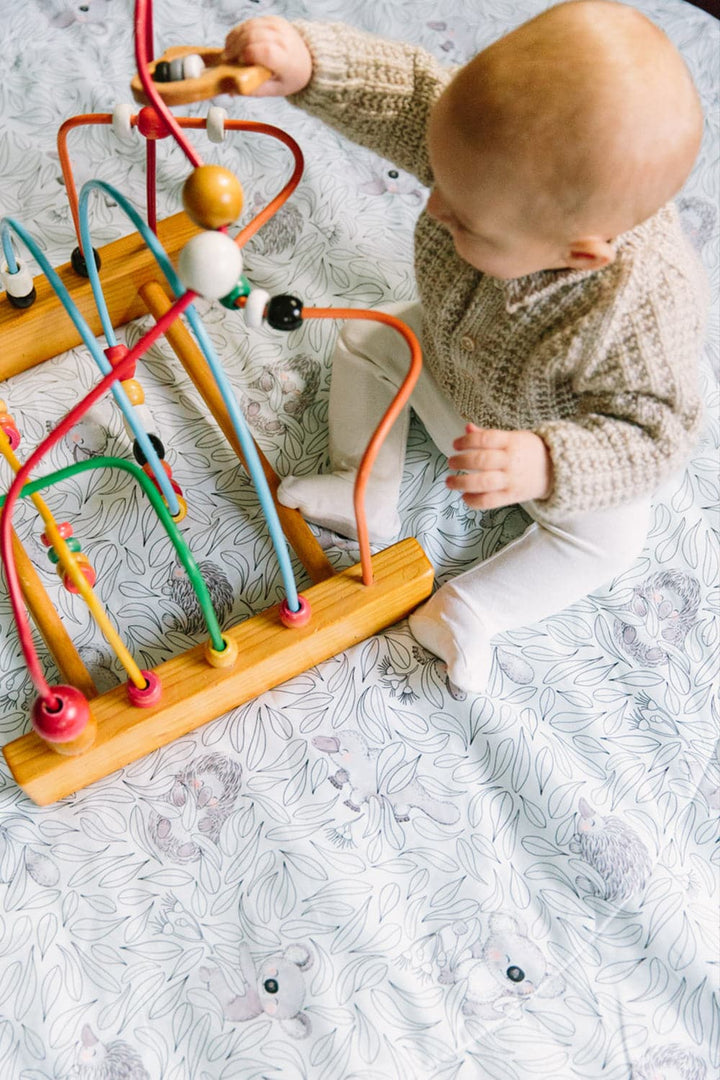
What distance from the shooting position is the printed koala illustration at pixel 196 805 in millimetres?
681

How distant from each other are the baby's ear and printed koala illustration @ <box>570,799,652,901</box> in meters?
0.38

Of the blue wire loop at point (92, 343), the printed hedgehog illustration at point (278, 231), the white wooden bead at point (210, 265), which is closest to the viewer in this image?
the white wooden bead at point (210, 265)

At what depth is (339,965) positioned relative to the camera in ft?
2.12

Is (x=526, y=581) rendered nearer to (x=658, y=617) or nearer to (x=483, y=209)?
(x=658, y=617)

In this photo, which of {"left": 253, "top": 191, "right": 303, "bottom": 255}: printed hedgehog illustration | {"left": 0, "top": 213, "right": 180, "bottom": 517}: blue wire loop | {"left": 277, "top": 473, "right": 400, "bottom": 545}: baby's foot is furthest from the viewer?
{"left": 253, "top": 191, "right": 303, "bottom": 255}: printed hedgehog illustration

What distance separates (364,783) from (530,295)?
14.3 inches

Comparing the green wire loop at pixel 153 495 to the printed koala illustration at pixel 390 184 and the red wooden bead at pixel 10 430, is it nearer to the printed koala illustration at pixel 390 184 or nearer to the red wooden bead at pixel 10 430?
the red wooden bead at pixel 10 430

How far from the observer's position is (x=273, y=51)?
0.61 meters

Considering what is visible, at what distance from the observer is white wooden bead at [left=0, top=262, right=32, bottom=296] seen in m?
0.76

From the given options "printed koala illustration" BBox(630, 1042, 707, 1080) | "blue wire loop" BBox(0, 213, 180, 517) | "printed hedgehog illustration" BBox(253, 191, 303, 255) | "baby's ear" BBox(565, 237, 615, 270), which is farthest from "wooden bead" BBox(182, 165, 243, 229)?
"printed koala illustration" BBox(630, 1042, 707, 1080)

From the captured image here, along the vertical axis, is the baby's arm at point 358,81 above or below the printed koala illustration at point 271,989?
above

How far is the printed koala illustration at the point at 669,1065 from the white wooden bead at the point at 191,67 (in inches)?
26.3

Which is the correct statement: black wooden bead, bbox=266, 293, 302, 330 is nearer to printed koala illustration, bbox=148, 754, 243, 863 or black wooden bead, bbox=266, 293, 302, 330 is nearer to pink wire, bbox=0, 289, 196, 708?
pink wire, bbox=0, 289, 196, 708

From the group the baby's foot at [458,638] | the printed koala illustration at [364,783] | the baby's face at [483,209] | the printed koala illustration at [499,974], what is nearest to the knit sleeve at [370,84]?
the baby's face at [483,209]
